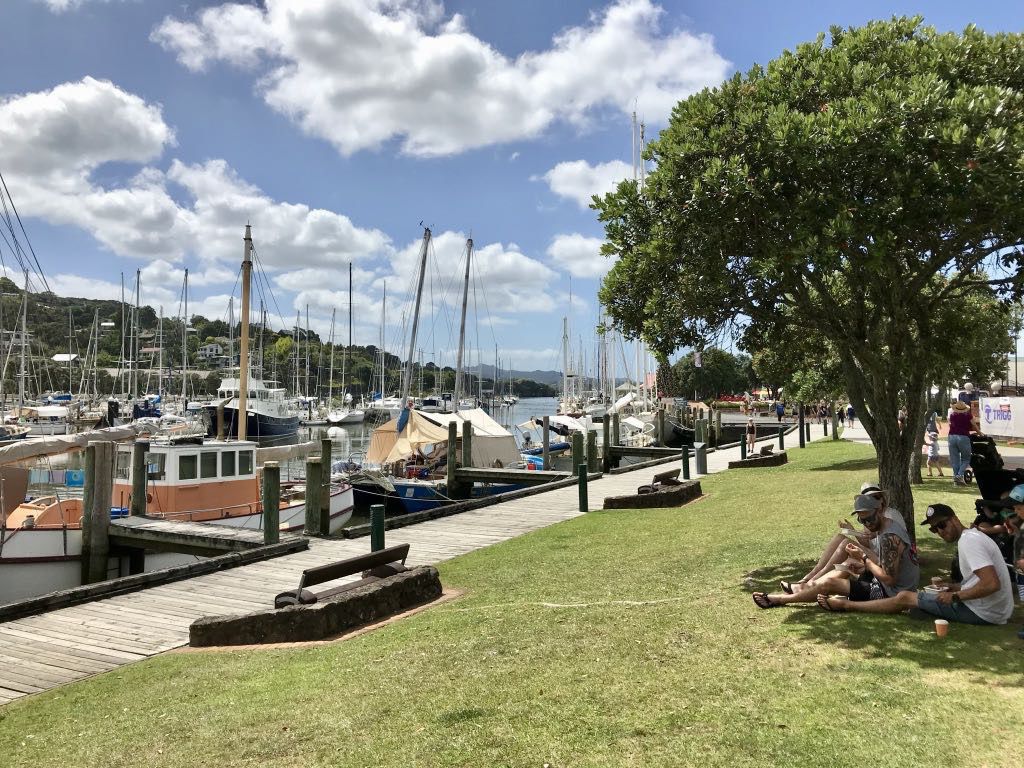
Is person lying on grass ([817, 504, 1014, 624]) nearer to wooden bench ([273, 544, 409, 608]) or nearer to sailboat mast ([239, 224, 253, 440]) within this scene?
wooden bench ([273, 544, 409, 608])

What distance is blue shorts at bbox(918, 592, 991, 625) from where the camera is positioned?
19.6 ft

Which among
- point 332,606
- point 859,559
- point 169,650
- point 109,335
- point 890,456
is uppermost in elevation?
point 109,335

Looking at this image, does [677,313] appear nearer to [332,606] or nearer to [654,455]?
[332,606]

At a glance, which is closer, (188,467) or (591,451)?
(188,467)

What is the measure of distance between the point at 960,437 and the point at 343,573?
13376 millimetres

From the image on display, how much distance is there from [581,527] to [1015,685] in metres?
10.1

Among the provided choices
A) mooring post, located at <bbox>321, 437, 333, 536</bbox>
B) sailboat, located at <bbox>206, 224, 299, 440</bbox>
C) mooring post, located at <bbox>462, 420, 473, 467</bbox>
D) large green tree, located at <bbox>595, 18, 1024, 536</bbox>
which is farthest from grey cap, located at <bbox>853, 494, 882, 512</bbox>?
sailboat, located at <bbox>206, 224, 299, 440</bbox>

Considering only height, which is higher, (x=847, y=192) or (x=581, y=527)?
(x=847, y=192)

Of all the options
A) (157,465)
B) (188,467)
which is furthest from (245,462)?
(157,465)

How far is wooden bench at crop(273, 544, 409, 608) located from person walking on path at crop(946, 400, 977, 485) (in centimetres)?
1161

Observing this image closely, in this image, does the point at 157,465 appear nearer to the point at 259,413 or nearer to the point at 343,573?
the point at 343,573

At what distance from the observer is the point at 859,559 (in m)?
7.02

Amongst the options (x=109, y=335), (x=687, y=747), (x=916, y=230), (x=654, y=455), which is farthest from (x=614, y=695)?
(x=109, y=335)

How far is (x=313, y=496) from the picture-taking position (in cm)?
1462
